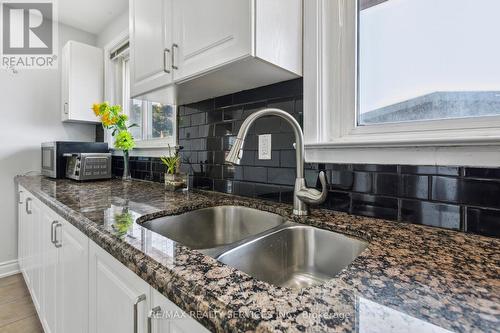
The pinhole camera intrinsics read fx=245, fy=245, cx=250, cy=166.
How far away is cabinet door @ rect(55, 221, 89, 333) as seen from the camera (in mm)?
849

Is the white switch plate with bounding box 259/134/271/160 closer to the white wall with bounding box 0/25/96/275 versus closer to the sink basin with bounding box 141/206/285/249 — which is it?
the sink basin with bounding box 141/206/285/249

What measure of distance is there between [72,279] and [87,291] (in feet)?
0.66

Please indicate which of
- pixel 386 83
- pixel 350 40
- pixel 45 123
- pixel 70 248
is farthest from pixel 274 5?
pixel 45 123

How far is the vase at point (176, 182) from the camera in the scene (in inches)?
59.7

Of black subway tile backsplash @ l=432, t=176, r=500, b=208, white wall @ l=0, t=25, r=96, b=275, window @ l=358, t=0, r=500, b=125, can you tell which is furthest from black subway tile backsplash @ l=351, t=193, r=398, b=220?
white wall @ l=0, t=25, r=96, b=275

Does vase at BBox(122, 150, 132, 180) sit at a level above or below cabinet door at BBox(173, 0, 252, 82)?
below

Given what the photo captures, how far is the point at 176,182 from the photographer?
4.99 ft

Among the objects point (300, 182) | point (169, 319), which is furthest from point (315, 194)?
point (169, 319)

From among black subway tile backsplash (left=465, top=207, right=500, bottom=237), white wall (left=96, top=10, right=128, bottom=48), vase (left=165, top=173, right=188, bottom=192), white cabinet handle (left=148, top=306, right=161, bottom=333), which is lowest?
white cabinet handle (left=148, top=306, right=161, bottom=333)

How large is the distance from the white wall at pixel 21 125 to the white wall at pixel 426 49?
301 cm

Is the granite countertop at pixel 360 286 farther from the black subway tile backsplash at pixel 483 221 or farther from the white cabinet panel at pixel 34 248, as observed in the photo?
the white cabinet panel at pixel 34 248

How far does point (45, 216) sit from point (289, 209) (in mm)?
1320

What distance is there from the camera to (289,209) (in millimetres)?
1002

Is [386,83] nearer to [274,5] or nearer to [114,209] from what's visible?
[274,5]
